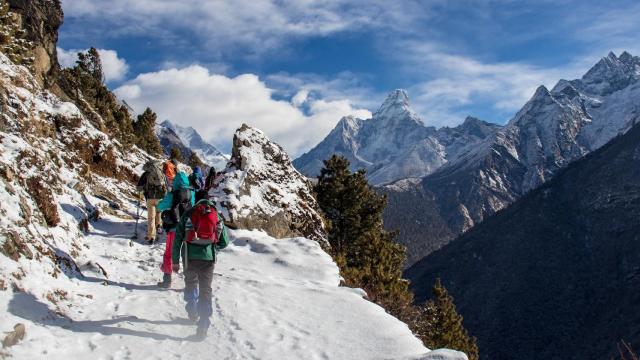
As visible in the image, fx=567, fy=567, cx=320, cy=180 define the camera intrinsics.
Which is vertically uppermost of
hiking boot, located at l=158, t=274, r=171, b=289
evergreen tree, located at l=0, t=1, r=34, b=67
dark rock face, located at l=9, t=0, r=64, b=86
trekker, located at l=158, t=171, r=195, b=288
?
dark rock face, located at l=9, t=0, r=64, b=86

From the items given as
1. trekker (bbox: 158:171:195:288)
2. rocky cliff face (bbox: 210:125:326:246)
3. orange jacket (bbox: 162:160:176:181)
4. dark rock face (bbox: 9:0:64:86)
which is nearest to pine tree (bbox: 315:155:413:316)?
rocky cliff face (bbox: 210:125:326:246)

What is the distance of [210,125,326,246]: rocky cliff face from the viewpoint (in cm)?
2152

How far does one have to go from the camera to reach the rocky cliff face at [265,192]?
21.5 metres

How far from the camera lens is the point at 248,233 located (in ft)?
66.4

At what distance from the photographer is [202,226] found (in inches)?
435

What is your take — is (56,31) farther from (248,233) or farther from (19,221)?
(19,221)

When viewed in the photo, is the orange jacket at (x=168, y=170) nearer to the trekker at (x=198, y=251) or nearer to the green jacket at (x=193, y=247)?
the green jacket at (x=193, y=247)

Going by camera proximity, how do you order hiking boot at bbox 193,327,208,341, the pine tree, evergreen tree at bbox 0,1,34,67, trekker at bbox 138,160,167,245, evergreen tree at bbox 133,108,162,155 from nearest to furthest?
hiking boot at bbox 193,327,208,341
trekker at bbox 138,160,167,245
evergreen tree at bbox 0,1,34,67
the pine tree
evergreen tree at bbox 133,108,162,155

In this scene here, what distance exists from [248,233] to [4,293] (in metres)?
10.9

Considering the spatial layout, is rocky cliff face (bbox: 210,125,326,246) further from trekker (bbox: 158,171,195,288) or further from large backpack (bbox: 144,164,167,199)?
trekker (bbox: 158,171,195,288)

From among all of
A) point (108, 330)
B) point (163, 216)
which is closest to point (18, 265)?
point (108, 330)

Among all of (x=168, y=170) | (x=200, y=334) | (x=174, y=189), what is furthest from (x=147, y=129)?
(x=200, y=334)

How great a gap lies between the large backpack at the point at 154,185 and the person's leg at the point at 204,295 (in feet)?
19.7

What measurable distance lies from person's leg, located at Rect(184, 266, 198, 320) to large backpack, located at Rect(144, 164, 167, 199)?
19.2ft
